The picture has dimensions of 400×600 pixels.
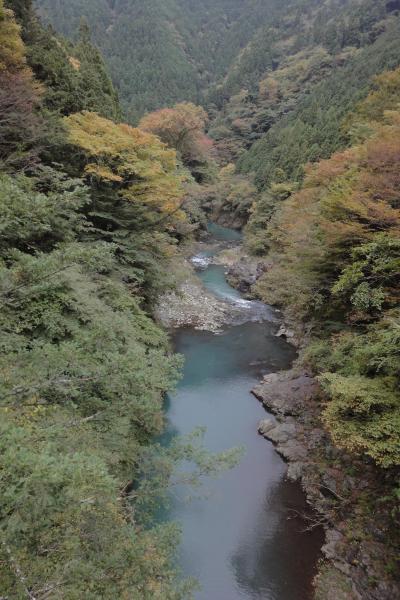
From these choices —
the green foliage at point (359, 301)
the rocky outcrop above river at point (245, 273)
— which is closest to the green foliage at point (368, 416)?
the green foliage at point (359, 301)

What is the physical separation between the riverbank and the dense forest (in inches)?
3.1

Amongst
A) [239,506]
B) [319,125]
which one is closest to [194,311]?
[239,506]

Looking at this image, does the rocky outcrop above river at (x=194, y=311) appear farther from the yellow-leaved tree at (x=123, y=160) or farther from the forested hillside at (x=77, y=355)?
the yellow-leaved tree at (x=123, y=160)

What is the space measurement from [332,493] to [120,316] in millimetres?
7193

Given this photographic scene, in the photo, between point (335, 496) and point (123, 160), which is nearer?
point (335, 496)

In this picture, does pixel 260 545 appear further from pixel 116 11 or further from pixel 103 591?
pixel 116 11

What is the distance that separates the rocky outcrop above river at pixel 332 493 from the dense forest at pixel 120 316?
0.09m

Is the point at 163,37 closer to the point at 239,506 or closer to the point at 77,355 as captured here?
the point at 239,506

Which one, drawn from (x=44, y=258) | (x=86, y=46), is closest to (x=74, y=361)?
(x=44, y=258)

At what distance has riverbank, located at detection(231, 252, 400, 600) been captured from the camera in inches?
303

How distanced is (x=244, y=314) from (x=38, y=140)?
44.6 ft

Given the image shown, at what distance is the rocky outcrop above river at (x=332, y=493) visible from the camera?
7715mm

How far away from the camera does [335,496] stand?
964 centimetres

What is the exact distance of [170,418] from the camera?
13.0 metres
